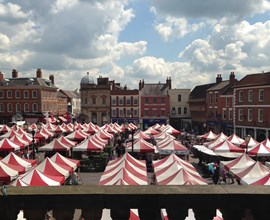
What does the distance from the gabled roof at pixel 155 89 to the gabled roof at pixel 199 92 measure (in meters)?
5.75

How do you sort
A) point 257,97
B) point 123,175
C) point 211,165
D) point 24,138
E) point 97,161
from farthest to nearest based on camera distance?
point 257,97, point 24,138, point 97,161, point 211,165, point 123,175

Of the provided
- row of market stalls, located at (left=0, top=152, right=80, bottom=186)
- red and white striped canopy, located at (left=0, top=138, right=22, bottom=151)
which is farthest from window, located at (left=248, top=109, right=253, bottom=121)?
row of market stalls, located at (left=0, top=152, right=80, bottom=186)

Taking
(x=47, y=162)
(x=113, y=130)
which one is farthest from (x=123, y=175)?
(x=113, y=130)

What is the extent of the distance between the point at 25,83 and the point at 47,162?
48.7 m

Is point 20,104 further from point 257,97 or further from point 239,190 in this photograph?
point 239,190

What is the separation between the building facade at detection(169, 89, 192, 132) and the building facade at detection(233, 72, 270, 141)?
65.0 ft

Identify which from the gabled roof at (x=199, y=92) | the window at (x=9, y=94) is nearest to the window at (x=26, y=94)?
the window at (x=9, y=94)

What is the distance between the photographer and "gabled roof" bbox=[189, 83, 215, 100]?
5972cm

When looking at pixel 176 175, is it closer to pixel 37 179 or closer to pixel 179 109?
pixel 37 179

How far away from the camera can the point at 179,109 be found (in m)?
63.5

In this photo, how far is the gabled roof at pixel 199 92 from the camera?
196ft

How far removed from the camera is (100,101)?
63.2 m

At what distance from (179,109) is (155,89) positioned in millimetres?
6207

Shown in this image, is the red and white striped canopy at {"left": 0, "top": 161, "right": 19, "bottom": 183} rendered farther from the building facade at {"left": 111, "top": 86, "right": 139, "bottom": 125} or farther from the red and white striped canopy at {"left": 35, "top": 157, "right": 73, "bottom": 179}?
the building facade at {"left": 111, "top": 86, "right": 139, "bottom": 125}
